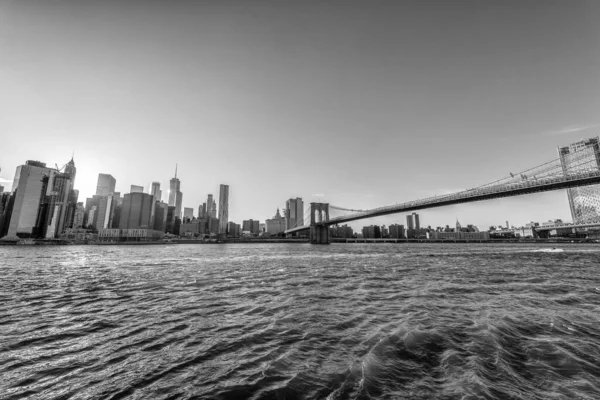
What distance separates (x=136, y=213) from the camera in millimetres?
183500

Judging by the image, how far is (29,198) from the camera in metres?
148

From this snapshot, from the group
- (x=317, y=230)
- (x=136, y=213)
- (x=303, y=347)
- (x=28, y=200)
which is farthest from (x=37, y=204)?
(x=303, y=347)

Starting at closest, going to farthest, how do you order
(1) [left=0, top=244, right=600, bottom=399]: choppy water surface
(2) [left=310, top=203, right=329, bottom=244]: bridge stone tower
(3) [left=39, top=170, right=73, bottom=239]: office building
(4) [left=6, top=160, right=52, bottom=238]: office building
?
(1) [left=0, top=244, right=600, bottom=399]: choppy water surface → (2) [left=310, top=203, right=329, bottom=244]: bridge stone tower → (4) [left=6, top=160, right=52, bottom=238]: office building → (3) [left=39, top=170, right=73, bottom=239]: office building

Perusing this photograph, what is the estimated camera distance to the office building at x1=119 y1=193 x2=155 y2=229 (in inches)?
7156

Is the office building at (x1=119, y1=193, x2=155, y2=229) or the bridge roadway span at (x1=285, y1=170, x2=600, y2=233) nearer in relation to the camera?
the bridge roadway span at (x1=285, y1=170, x2=600, y2=233)

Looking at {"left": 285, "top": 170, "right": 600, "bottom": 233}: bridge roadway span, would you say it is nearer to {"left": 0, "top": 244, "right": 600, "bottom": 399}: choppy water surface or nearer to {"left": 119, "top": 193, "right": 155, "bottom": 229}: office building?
{"left": 0, "top": 244, "right": 600, "bottom": 399}: choppy water surface

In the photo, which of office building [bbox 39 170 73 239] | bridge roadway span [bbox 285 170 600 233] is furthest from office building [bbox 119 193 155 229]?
bridge roadway span [bbox 285 170 600 233]

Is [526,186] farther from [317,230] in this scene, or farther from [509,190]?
[317,230]

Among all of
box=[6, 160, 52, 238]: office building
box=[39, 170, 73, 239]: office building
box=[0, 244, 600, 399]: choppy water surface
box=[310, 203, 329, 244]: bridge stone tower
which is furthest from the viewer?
box=[39, 170, 73, 239]: office building

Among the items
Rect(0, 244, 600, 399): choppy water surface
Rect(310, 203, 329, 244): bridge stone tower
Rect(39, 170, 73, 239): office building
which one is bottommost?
Rect(0, 244, 600, 399): choppy water surface

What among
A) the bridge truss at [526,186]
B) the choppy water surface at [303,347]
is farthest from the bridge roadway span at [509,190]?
the choppy water surface at [303,347]

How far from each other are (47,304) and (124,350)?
7839 millimetres

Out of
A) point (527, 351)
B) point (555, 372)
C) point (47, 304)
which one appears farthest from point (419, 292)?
point (47, 304)

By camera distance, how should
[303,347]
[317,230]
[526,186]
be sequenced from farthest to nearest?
[317,230] → [526,186] → [303,347]
